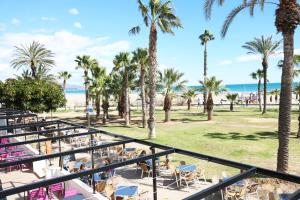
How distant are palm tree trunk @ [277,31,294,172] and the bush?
2067 cm

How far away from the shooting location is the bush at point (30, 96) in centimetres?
2628

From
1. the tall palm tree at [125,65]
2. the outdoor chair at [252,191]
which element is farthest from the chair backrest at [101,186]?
the tall palm tree at [125,65]

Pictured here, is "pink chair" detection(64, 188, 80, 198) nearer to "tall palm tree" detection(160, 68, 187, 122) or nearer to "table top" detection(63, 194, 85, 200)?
"table top" detection(63, 194, 85, 200)

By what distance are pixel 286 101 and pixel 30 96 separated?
21214 millimetres

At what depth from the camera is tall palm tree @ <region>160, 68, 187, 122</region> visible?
33.8m

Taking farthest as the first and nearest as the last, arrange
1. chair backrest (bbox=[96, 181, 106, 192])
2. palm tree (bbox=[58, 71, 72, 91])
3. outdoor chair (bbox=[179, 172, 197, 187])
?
1. palm tree (bbox=[58, 71, 72, 91])
2. outdoor chair (bbox=[179, 172, 197, 187])
3. chair backrest (bbox=[96, 181, 106, 192])

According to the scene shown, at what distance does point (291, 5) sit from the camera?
12.5 metres

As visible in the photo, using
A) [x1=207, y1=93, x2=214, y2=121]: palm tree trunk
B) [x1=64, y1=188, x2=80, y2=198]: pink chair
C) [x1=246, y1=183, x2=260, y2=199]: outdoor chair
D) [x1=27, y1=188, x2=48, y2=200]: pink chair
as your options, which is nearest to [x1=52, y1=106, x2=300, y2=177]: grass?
[x1=246, y1=183, x2=260, y2=199]: outdoor chair

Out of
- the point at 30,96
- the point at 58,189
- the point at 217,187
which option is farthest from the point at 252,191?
the point at 30,96

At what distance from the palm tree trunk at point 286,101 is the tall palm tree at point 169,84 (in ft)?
70.2

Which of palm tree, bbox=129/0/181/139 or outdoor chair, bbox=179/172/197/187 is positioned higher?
palm tree, bbox=129/0/181/139

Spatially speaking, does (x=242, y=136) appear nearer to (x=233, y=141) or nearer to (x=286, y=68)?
(x=233, y=141)

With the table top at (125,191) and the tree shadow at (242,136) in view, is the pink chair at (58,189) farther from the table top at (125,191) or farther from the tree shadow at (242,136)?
the tree shadow at (242,136)

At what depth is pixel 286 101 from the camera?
12430 mm
